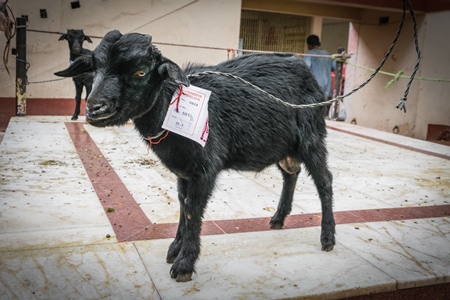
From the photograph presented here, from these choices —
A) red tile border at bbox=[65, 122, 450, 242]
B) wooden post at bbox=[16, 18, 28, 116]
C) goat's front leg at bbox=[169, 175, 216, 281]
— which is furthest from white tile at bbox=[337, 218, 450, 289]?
wooden post at bbox=[16, 18, 28, 116]

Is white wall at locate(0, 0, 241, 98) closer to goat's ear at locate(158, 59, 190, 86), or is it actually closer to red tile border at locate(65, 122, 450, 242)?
red tile border at locate(65, 122, 450, 242)

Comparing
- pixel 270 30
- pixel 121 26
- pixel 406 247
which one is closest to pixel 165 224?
pixel 406 247

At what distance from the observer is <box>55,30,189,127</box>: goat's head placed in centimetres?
193

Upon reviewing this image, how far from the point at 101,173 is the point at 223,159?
2.13 m

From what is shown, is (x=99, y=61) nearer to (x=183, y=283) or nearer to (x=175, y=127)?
(x=175, y=127)

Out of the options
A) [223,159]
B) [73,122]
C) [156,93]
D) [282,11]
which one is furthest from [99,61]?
[282,11]

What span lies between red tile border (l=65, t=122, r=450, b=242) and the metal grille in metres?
8.41

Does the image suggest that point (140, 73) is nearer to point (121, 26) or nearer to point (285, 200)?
point (285, 200)

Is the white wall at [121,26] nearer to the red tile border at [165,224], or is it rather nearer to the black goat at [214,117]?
the red tile border at [165,224]

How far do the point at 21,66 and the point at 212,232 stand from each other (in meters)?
5.82

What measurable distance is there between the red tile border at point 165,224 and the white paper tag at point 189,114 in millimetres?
871

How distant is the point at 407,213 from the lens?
344cm

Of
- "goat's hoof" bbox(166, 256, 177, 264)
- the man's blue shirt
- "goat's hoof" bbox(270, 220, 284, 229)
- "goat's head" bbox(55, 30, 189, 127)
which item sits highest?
the man's blue shirt

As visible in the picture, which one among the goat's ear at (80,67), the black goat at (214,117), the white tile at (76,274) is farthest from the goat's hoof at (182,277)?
the goat's ear at (80,67)
